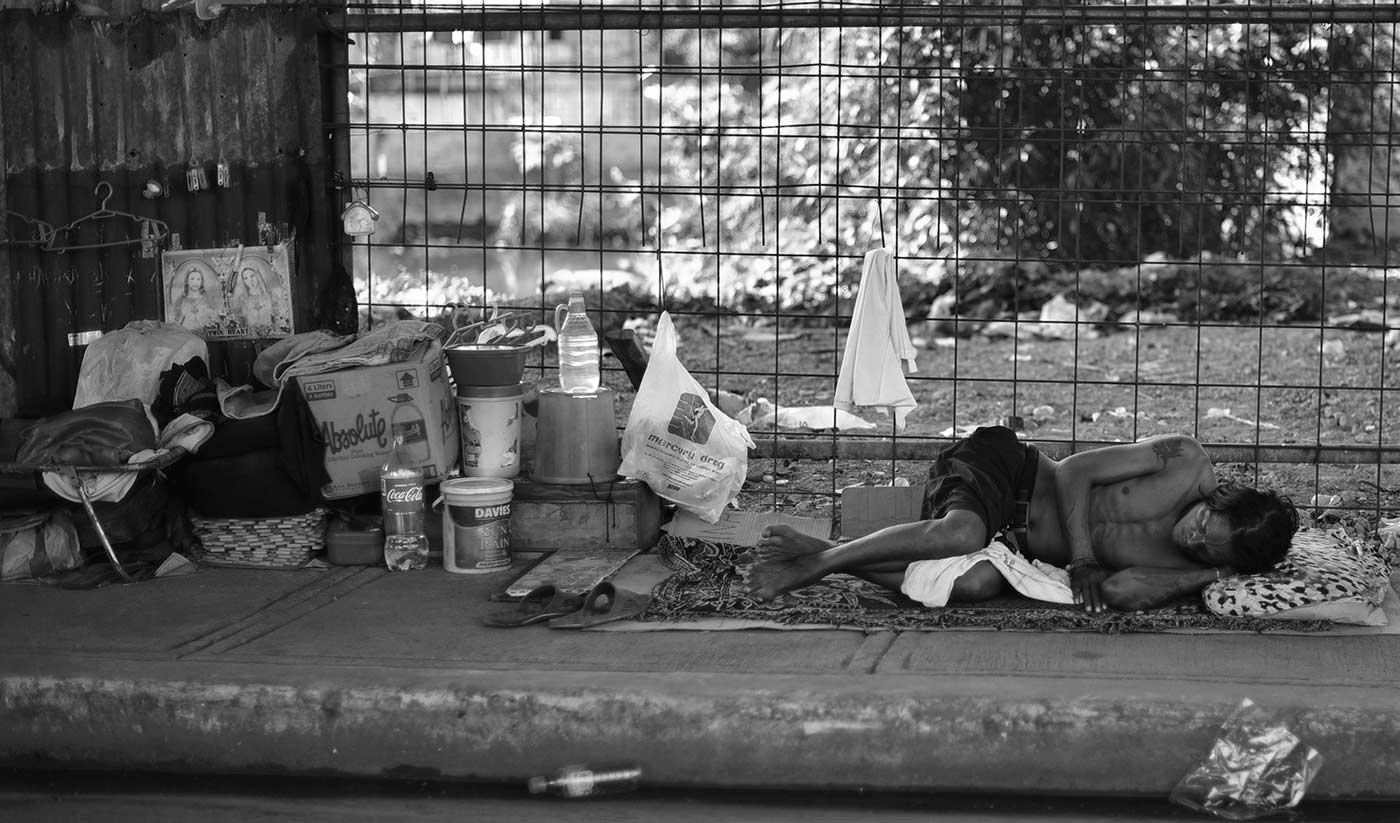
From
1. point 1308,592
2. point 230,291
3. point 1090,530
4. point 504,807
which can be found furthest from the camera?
point 230,291

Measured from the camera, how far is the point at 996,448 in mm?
5613

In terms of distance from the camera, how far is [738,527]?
609 cm

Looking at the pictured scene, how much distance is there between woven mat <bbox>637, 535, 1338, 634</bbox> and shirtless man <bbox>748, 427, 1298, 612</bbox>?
7 centimetres

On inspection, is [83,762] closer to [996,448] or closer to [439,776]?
[439,776]

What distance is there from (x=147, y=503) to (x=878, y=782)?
318 cm

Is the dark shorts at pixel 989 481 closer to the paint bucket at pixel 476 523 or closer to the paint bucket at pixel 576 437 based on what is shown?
the paint bucket at pixel 576 437

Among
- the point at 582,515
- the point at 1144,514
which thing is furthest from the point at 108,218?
the point at 1144,514

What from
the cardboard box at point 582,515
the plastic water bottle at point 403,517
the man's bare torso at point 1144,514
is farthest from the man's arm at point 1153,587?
the plastic water bottle at point 403,517

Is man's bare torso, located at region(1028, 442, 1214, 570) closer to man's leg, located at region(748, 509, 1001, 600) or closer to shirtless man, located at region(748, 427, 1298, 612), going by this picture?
shirtless man, located at region(748, 427, 1298, 612)

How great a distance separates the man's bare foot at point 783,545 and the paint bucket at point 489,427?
1.29m

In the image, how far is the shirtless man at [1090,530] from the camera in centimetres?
505

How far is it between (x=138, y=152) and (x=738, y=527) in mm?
2874

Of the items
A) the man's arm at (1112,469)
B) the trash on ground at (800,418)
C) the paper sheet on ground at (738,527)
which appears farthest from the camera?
the trash on ground at (800,418)

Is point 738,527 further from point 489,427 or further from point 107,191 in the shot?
point 107,191
